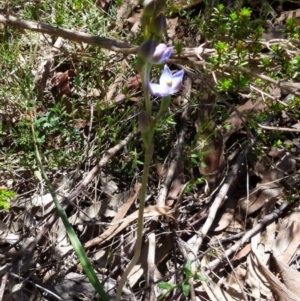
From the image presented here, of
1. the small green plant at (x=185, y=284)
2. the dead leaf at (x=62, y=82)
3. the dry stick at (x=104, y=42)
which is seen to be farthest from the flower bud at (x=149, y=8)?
the dead leaf at (x=62, y=82)

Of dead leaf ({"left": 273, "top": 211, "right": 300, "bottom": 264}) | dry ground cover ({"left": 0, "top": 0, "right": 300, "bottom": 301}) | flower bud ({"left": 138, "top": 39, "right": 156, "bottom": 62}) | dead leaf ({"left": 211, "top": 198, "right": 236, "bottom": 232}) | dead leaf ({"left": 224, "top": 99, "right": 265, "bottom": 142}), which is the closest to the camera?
flower bud ({"left": 138, "top": 39, "right": 156, "bottom": 62})

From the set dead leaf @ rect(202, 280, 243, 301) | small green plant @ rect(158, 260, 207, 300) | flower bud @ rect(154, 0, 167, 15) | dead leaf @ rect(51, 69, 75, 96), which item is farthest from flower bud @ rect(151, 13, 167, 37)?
dead leaf @ rect(51, 69, 75, 96)

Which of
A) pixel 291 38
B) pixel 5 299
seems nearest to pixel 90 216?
pixel 5 299

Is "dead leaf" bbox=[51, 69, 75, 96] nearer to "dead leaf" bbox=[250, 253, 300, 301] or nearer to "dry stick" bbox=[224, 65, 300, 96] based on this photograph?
"dry stick" bbox=[224, 65, 300, 96]

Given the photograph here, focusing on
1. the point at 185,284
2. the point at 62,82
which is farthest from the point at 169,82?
the point at 62,82

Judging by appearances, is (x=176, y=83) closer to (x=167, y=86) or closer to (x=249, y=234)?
(x=167, y=86)

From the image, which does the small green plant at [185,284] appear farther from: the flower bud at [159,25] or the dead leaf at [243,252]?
the flower bud at [159,25]
